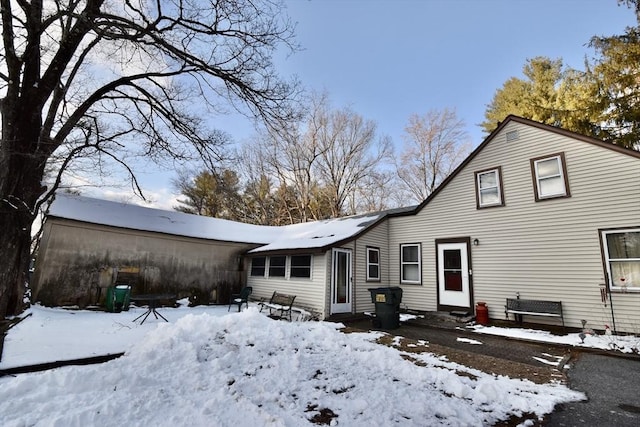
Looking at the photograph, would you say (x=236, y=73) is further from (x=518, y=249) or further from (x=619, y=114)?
(x=619, y=114)

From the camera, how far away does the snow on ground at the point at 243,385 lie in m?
3.39

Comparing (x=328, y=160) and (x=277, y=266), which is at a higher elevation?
(x=328, y=160)

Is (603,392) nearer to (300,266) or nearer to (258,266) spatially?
(300,266)

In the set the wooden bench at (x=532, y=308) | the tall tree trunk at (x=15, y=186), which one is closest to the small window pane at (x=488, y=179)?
the wooden bench at (x=532, y=308)

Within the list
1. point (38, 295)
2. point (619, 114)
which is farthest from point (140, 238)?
point (619, 114)

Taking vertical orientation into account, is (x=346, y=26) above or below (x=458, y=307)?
above

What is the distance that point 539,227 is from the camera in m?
9.21

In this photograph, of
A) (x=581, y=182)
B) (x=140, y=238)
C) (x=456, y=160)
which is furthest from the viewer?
(x=456, y=160)

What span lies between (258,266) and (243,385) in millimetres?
10284

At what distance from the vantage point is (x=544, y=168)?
31.2 feet

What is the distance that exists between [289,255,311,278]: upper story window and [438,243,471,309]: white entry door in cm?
497

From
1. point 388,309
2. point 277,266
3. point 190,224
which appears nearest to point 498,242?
point 388,309

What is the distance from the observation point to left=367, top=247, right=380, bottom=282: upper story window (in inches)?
476

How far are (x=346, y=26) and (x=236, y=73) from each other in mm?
4547
